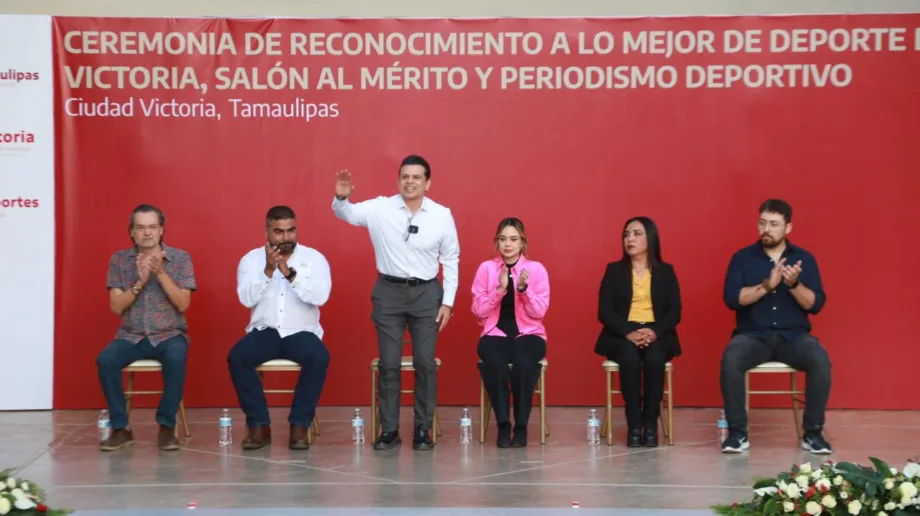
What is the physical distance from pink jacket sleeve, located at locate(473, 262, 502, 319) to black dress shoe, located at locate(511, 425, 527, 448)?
62 cm

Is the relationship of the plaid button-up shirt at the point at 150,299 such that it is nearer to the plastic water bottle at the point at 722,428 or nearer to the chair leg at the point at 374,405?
the chair leg at the point at 374,405

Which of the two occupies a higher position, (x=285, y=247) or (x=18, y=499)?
(x=285, y=247)

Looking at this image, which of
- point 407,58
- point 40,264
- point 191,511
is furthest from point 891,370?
point 40,264

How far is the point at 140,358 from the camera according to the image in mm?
5949

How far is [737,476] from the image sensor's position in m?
5.12

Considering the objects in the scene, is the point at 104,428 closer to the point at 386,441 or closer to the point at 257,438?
the point at 257,438

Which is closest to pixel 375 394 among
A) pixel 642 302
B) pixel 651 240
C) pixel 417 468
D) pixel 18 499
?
pixel 417 468

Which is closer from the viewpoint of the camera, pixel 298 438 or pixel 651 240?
pixel 298 438

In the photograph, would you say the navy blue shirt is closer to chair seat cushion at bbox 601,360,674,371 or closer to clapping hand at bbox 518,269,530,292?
chair seat cushion at bbox 601,360,674,371

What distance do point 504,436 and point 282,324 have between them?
4.16 feet

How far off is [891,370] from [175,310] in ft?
13.4

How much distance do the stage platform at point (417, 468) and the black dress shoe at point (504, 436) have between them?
100 millimetres

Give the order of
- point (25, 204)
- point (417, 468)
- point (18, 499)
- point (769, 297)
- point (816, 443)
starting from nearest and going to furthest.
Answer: point (18, 499)
point (417, 468)
point (816, 443)
point (769, 297)
point (25, 204)

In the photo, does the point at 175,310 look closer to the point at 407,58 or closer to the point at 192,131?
the point at 192,131
